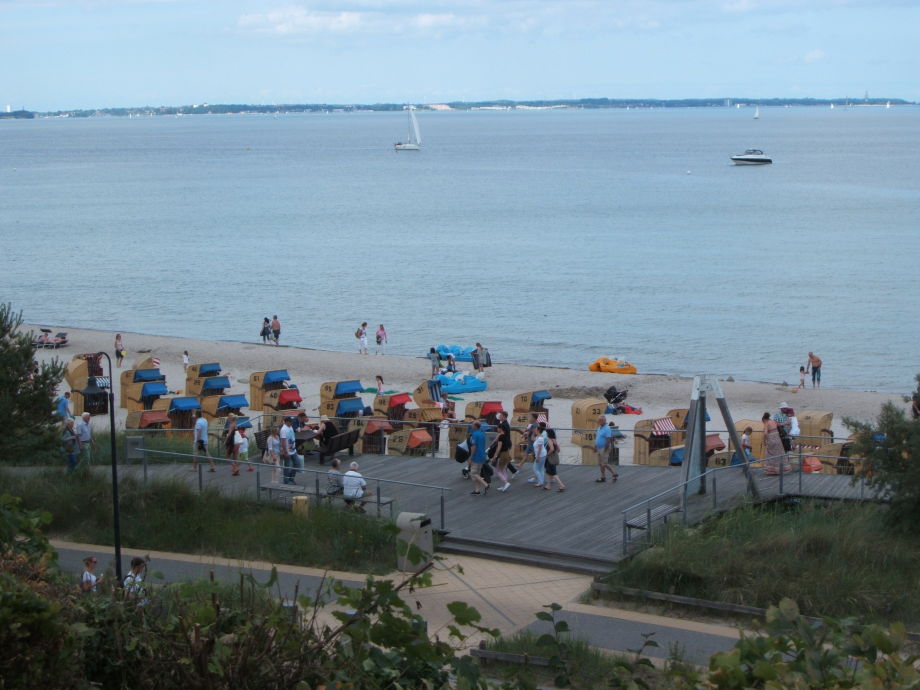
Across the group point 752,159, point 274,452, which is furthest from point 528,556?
point 752,159

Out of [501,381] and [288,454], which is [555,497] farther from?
[501,381]

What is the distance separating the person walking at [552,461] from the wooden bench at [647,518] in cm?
186

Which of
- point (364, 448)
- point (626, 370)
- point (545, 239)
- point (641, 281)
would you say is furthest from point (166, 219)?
point (364, 448)

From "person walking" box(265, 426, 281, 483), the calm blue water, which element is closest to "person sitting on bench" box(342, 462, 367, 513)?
"person walking" box(265, 426, 281, 483)

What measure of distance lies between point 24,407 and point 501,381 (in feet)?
68.8

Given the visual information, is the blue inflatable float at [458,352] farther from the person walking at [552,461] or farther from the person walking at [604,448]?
the person walking at [552,461]

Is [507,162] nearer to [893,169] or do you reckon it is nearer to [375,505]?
[893,169]

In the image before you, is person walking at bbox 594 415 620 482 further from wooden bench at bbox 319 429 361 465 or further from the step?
wooden bench at bbox 319 429 361 465

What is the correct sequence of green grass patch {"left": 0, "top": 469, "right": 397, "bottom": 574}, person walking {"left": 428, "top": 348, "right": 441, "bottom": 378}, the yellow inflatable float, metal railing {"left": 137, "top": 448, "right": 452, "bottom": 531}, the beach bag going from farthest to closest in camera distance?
the yellow inflatable float, person walking {"left": 428, "top": 348, "right": 441, "bottom": 378}, the beach bag, metal railing {"left": 137, "top": 448, "right": 452, "bottom": 531}, green grass patch {"left": 0, "top": 469, "right": 397, "bottom": 574}

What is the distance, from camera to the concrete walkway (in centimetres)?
1155

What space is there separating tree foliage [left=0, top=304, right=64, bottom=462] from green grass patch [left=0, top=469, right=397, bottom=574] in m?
0.54

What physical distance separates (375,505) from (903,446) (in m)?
6.76

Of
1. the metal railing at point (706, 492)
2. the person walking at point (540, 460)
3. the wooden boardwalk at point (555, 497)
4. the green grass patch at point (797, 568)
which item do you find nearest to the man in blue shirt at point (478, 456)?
the wooden boardwalk at point (555, 497)

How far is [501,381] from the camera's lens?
3697cm
